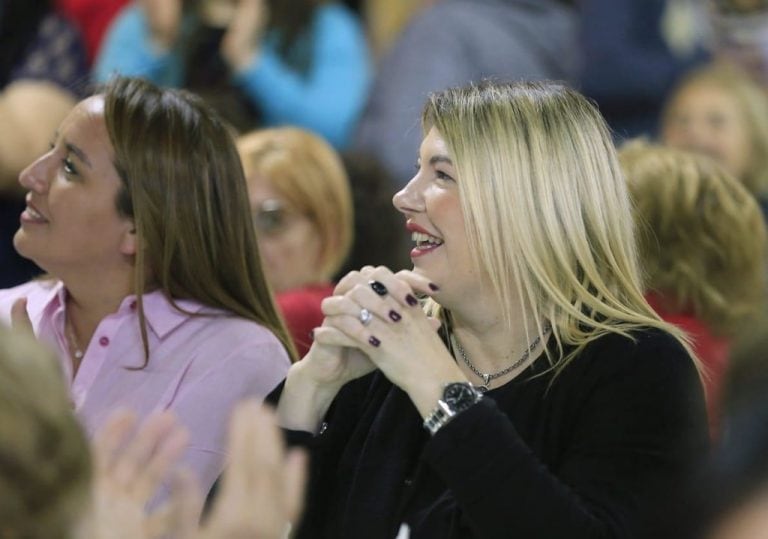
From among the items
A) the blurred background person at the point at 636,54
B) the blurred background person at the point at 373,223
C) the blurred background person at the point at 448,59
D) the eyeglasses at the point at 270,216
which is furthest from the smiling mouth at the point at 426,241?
the blurred background person at the point at 636,54

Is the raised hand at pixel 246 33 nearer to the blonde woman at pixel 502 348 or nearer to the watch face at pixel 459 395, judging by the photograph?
the blonde woman at pixel 502 348

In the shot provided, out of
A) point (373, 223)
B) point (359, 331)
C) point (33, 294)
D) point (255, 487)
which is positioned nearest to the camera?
point (255, 487)

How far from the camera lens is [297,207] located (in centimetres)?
427

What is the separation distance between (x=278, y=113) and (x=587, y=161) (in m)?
2.77

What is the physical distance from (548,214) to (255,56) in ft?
9.19

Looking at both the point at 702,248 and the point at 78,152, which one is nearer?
the point at 78,152

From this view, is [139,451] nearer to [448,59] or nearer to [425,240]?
[425,240]

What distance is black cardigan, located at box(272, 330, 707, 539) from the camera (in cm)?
232

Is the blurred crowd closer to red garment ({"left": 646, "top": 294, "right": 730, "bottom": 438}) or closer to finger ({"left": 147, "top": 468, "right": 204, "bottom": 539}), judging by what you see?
red garment ({"left": 646, "top": 294, "right": 730, "bottom": 438})

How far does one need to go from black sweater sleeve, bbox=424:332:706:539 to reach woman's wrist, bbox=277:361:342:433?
0.31m

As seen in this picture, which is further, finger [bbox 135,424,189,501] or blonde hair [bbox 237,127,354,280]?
blonde hair [bbox 237,127,354,280]

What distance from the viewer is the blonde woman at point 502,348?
2.43m

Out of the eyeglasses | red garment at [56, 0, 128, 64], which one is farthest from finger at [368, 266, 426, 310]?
red garment at [56, 0, 128, 64]

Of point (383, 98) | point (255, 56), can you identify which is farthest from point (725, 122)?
point (255, 56)
